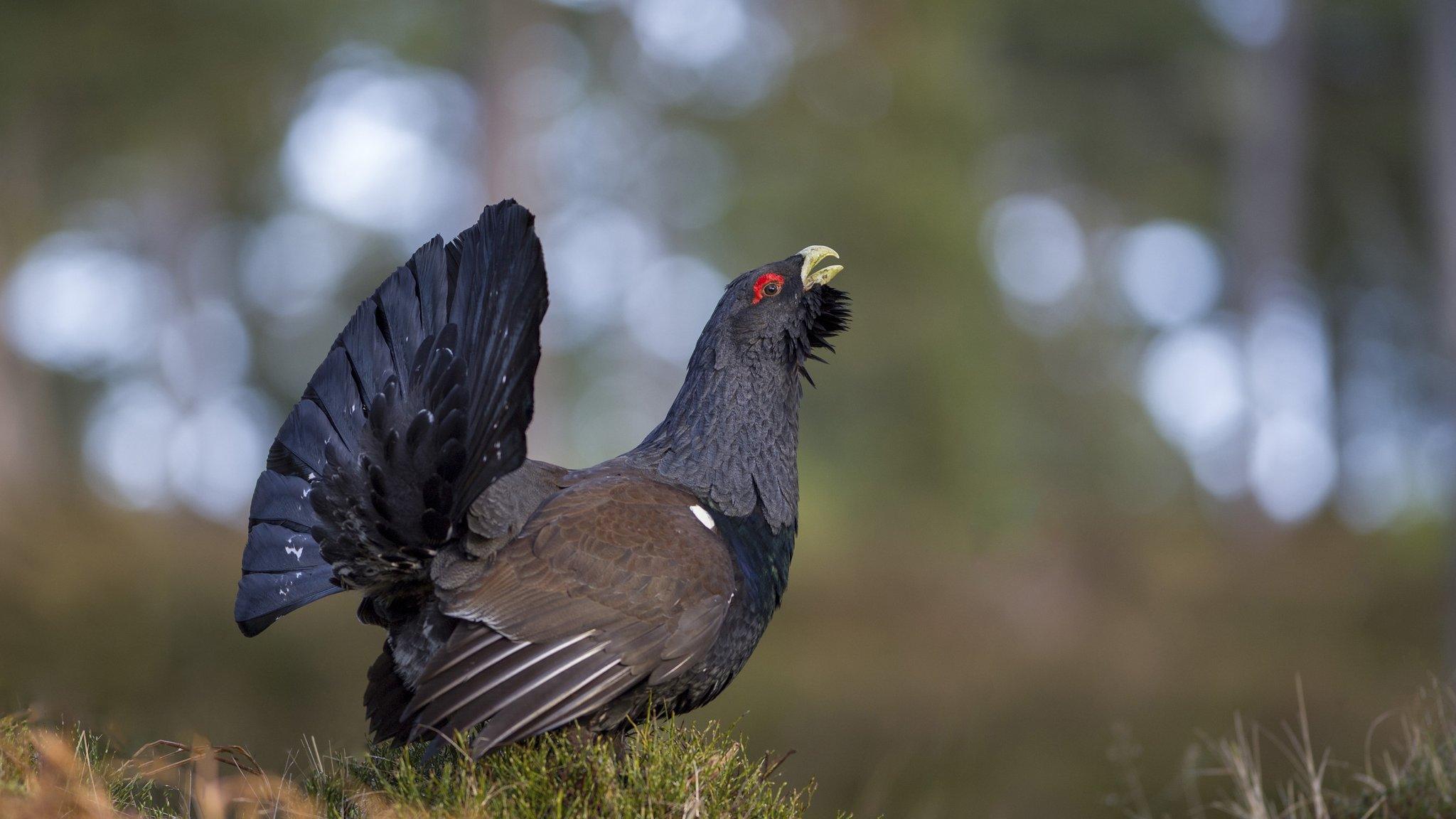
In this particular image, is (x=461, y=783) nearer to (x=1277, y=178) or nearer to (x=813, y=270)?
(x=813, y=270)

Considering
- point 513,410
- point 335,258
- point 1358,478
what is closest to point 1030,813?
point 513,410

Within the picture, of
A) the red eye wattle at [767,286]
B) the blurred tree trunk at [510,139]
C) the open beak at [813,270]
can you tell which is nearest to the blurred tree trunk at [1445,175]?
the open beak at [813,270]

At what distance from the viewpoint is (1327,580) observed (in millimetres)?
10766

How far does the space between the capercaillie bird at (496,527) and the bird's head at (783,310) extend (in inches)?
6.9

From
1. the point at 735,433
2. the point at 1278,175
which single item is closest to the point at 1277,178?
the point at 1278,175

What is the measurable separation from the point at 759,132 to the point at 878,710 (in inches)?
317

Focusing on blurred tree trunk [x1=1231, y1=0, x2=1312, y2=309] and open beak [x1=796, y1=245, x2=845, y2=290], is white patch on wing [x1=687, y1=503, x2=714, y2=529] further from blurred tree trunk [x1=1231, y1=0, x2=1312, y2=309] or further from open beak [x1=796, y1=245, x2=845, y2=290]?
blurred tree trunk [x1=1231, y1=0, x2=1312, y2=309]

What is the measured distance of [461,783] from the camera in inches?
109

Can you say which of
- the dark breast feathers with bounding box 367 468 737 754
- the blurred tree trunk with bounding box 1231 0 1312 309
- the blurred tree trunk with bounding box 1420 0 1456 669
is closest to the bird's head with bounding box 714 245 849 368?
the dark breast feathers with bounding box 367 468 737 754

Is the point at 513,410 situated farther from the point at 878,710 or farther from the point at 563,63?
the point at 563,63

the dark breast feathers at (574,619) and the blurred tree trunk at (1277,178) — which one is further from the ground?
the blurred tree trunk at (1277,178)

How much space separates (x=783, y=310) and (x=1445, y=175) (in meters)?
7.97

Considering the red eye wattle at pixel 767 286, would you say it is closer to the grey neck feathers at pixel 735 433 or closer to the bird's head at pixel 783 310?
the bird's head at pixel 783 310

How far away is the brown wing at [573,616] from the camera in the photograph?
281cm
